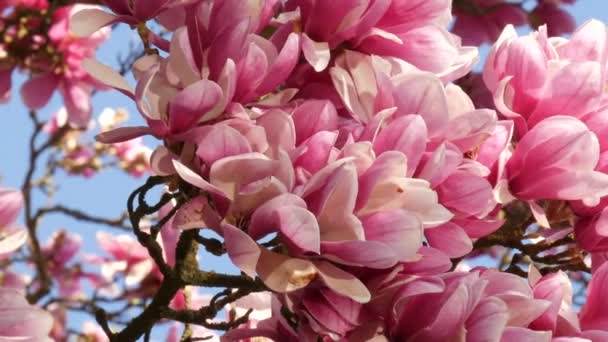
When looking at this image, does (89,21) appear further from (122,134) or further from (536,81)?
(536,81)

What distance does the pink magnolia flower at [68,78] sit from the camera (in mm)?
1828

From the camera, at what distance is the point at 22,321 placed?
67 cm

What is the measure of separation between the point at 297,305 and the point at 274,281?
0.16ft

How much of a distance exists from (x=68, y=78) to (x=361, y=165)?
1.38 metres

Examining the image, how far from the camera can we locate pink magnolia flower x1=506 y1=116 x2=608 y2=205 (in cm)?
71

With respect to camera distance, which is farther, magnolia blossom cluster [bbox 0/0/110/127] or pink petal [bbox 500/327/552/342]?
magnolia blossom cluster [bbox 0/0/110/127]

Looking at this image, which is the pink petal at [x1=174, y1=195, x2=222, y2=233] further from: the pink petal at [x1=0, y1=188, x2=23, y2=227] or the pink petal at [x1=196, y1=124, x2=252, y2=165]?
the pink petal at [x1=0, y1=188, x2=23, y2=227]

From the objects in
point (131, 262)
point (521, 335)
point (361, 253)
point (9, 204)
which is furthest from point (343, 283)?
point (131, 262)

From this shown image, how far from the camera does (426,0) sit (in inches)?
27.6

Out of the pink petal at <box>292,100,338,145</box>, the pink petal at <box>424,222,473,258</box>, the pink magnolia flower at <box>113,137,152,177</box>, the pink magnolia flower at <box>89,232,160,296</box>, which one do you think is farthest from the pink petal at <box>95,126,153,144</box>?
the pink magnolia flower at <box>113,137,152,177</box>

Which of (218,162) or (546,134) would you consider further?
(546,134)

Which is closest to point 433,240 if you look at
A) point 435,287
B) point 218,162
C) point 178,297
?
point 435,287

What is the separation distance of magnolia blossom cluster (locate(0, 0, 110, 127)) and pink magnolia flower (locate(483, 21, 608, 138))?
1168 mm

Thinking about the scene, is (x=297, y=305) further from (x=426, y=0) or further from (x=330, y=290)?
(x=426, y=0)
